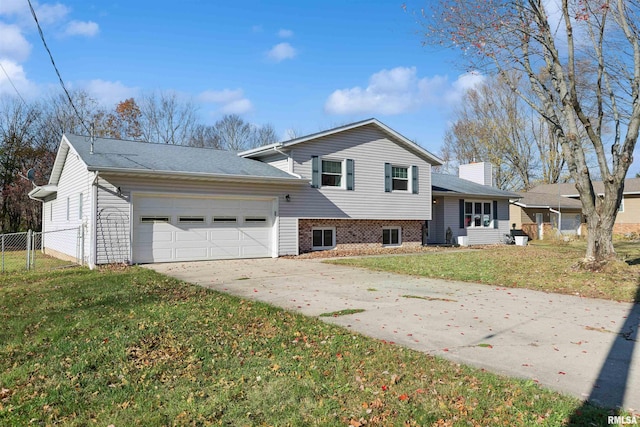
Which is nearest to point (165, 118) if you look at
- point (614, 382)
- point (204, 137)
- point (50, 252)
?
point (204, 137)

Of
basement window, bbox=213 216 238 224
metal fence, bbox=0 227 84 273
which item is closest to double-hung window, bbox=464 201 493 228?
basement window, bbox=213 216 238 224

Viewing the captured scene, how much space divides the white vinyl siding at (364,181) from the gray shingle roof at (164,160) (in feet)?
4.66

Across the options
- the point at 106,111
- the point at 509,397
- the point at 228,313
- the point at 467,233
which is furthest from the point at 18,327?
the point at 106,111

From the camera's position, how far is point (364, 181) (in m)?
18.1

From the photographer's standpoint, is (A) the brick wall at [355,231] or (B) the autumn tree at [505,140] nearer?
(A) the brick wall at [355,231]

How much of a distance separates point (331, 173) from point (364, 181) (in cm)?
154

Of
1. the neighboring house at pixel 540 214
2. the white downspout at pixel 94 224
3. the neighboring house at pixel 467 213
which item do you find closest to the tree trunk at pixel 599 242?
the neighboring house at pixel 467 213

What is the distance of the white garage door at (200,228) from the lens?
44.6 ft

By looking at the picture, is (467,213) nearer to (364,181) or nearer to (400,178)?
(400,178)

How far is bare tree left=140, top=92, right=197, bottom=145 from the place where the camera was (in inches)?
1425

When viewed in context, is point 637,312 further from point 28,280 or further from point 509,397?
point 28,280

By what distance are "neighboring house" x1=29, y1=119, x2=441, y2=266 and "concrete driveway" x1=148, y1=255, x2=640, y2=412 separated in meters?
3.35

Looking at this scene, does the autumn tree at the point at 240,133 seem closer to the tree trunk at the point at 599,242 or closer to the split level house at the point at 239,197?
the split level house at the point at 239,197

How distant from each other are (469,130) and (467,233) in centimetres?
1902
